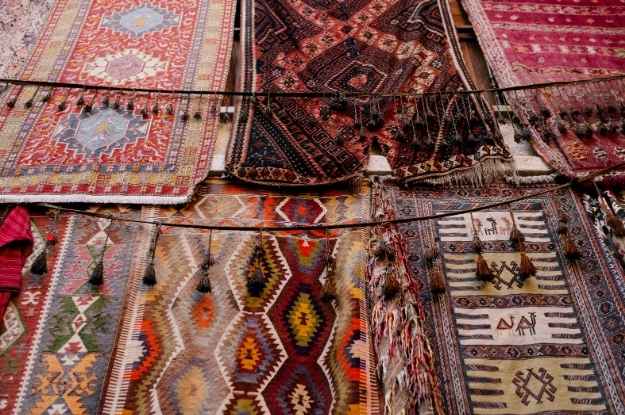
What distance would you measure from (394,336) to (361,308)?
23 cm

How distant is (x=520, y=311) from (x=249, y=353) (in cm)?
105

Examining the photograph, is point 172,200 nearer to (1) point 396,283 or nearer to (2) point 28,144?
(2) point 28,144

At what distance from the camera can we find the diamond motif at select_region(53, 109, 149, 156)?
9.63 feet

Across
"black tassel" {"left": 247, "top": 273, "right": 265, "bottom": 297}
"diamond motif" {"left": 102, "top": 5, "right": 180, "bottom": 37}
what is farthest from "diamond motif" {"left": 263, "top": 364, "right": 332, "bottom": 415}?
"diamond motif" {"left": 102, "top": 5, "right": 180, "bottom": 37}

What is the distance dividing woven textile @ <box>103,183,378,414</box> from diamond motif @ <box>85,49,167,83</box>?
99cm

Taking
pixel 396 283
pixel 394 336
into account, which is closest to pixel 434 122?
pixel 396 283

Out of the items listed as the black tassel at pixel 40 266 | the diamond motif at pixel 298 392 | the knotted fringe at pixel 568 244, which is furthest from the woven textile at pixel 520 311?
the black tassel at pixel 40 266

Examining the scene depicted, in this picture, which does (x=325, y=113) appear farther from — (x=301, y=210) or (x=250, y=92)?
(x=301, y=210)

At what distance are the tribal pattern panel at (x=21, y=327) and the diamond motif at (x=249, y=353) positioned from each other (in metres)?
0.69

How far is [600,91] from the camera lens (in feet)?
10.9

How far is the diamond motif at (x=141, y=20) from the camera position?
3.67 m

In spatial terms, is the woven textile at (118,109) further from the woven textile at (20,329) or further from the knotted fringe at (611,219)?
the knotted fringe at (611,219)

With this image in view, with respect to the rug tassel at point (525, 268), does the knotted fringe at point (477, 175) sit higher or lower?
higher

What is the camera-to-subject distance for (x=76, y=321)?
7.68ft
